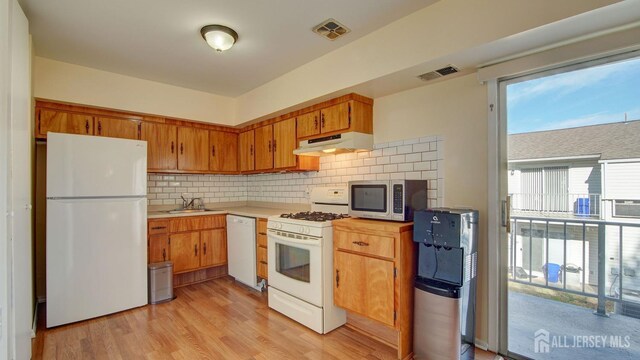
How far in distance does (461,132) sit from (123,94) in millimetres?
3661

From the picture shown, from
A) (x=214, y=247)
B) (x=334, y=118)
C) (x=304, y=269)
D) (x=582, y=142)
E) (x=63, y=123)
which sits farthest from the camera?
(x=214, y=247)

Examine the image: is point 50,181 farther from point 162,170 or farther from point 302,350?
point 302,350

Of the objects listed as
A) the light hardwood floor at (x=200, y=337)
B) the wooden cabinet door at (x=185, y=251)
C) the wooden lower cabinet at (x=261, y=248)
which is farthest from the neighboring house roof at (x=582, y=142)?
the wooden cabinet door at (x=185, y=251)

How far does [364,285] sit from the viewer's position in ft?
7.80

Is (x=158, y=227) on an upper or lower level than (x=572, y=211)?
lower

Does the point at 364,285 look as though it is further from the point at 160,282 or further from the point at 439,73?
the point at 160,282

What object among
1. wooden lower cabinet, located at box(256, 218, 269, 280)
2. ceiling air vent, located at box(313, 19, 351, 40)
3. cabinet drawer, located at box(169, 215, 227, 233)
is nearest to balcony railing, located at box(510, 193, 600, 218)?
ceiling air vent, located at box(313, 19, 351, 40)

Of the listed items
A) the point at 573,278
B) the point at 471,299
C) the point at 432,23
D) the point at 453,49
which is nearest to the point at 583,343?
the point at 573,278

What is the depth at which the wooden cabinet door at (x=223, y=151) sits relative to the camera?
428cm

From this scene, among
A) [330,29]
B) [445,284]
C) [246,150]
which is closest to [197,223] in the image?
[246,150]

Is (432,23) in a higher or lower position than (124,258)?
higher

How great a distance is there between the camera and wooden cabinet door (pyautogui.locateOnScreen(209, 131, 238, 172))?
4.28 metres

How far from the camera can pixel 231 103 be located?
439 centimetres

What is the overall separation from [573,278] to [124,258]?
3850 mm
